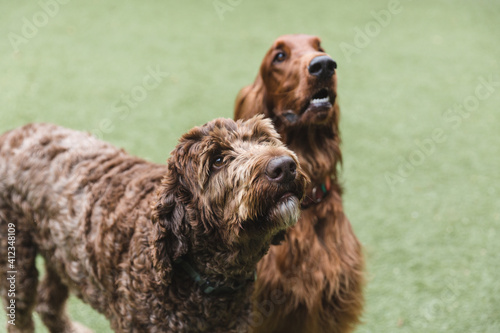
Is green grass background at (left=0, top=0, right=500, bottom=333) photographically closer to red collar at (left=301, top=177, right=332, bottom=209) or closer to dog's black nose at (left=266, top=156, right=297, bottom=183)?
red collar at (left=301, top=177, right=332, bottom=209)

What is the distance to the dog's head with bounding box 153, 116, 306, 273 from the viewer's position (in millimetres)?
2008

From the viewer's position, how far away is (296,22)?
922cm

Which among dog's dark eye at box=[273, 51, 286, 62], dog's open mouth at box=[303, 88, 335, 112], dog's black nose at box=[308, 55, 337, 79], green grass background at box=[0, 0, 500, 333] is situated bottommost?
green grass background at box=[0, 0, 500, 333]

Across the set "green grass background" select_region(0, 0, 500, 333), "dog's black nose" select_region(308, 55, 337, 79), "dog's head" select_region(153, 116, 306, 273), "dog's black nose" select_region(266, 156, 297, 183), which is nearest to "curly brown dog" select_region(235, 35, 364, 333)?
"dog's black nose" select_region(308, 55, 337, 79)

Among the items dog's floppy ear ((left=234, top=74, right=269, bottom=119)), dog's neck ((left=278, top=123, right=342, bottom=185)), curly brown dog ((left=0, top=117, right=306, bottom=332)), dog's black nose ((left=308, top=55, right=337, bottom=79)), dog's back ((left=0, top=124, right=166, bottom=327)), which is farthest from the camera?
dog's floppy ear ((left=234, top=74, right=269, bottom=119))

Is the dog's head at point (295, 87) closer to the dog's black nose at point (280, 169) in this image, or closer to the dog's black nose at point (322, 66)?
the dog's black nose at point (322, 66)

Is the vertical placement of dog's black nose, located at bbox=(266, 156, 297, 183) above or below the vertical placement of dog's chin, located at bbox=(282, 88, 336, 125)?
above

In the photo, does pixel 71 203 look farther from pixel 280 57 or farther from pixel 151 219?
pixel 280 57

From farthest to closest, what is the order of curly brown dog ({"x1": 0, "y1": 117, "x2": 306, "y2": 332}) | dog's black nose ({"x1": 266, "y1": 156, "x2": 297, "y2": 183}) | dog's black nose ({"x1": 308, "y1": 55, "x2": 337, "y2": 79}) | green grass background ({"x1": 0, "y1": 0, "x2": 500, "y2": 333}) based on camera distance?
1. green grass background ({"x1": 0, "y1": 0, "x2": 500, "y2": 333})
2. dog's black nose ({"x1": 308, "y1": 55, "x2": 337, "y2": 79})
3. curly brown dog ({"x1": 0, "y1": 117, "x2": 306, "y2": 332})
4. dog's black nose ({"x1": 266, "y1": 156, "x2": 297, "y2": 183})

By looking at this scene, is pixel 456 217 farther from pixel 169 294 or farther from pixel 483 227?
pixel 169 294

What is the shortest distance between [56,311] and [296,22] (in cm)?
724

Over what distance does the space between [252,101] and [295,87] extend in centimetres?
39

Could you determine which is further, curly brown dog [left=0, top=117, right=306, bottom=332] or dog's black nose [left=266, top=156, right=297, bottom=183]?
curly brown dog [left=0, top=117, right=306, bottom=332]

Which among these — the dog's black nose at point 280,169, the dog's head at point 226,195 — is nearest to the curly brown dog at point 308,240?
the dog's head at point 226,195
